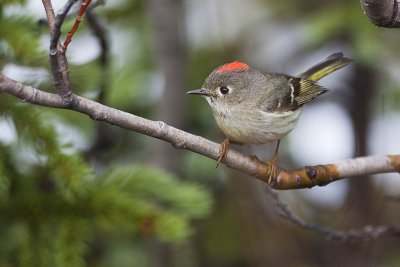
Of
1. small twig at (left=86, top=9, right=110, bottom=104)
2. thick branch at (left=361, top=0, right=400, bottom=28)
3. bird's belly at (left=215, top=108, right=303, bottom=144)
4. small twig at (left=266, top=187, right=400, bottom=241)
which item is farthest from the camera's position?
bird's belly at (left=215, top=108, right=303, bottom=144)

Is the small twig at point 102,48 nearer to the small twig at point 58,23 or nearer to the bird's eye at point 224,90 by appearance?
the bird's eye at point 224,90

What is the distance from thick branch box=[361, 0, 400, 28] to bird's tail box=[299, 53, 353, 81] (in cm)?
124

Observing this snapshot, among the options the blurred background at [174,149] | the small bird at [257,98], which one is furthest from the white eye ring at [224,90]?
the blurred background at [174,149]

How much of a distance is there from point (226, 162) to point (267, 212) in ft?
4.80

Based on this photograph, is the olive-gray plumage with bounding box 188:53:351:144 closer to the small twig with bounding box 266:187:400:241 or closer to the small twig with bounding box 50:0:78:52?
the small twig with bounding box 266:187:400:241

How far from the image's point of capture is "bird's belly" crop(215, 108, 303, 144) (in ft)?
8.34

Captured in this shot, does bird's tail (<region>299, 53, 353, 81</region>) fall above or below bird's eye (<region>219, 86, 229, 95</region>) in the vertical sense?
above

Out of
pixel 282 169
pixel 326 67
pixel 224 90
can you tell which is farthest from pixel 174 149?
pixel 282 169

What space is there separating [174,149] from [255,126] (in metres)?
0.83

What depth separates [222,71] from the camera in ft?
9.04

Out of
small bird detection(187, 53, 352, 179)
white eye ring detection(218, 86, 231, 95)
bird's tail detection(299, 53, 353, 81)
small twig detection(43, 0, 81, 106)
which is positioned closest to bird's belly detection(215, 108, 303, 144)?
small bird detection(187, 53, 352, 179)

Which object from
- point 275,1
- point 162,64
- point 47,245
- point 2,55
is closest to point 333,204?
point 162,64

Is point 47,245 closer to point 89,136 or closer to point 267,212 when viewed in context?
point 89,136

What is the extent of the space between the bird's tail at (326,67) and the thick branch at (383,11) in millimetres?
1236
